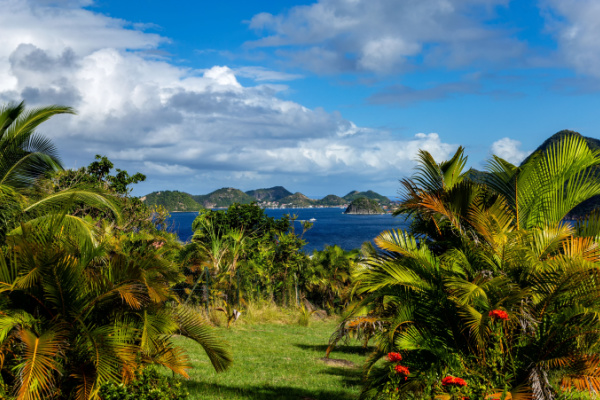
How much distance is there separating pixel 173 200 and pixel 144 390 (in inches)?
3457

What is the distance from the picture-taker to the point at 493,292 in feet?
18.9

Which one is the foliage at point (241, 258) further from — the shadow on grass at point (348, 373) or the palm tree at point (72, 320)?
the palm tree at point (72, 320)

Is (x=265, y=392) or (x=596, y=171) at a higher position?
(x=596, y=171)

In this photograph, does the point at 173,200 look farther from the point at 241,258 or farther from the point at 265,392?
the point at 265,392

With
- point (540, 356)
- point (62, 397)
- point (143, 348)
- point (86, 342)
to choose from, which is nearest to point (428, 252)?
point (540, 356)

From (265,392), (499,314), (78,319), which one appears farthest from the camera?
(265,392)

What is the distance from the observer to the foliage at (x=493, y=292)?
214 inches

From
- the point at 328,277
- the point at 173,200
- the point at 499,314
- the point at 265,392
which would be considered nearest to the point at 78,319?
the point at 265,392

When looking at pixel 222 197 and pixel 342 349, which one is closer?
pixel 342 349

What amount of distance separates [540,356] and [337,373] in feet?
16.4

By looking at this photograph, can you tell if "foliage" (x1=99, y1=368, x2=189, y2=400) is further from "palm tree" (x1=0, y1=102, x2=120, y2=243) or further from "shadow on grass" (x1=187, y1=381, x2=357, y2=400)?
"palm tree" (x1=0, y1=102, x2=120, y2=243)

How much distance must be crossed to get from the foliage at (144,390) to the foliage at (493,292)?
236 centimetres

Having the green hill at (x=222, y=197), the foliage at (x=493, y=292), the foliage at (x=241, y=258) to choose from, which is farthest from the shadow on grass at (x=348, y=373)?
the green hill at (x=222, y=197)

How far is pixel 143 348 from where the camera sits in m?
5.82
